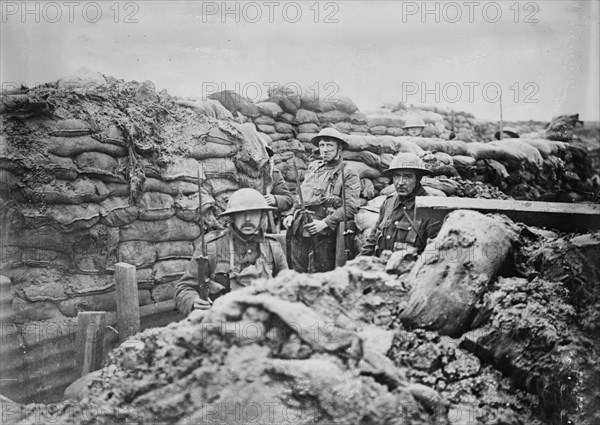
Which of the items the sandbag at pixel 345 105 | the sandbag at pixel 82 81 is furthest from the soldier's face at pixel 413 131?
the sandbag at pixel 82 81

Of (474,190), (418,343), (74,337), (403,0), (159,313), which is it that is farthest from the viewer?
(474,190)

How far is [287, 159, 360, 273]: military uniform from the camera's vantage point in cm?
406

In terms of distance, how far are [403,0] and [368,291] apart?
202 cm

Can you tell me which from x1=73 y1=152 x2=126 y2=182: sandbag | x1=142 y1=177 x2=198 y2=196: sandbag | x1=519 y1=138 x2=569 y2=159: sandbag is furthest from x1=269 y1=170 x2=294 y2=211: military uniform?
x1=519 y1=138 x2=569 y2=159: sandbag

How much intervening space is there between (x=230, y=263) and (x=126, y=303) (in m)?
0.89

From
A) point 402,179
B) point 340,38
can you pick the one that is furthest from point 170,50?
point 402,179

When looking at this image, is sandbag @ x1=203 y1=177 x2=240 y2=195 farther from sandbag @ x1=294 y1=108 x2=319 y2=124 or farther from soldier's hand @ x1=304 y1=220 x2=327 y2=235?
soldier's hand @ x1=304 y1=220 x2=327 y2=235

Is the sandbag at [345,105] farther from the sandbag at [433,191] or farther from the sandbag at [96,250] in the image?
the sandbag at [96,250]

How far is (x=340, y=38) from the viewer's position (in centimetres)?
385

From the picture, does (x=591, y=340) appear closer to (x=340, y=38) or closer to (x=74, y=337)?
(x=340, y=38)

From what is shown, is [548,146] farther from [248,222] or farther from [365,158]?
[248,222]

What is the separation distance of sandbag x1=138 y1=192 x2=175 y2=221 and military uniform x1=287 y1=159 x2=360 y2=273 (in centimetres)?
123

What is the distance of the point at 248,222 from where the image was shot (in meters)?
3.48

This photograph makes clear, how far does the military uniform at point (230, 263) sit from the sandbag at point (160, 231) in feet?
4.30
